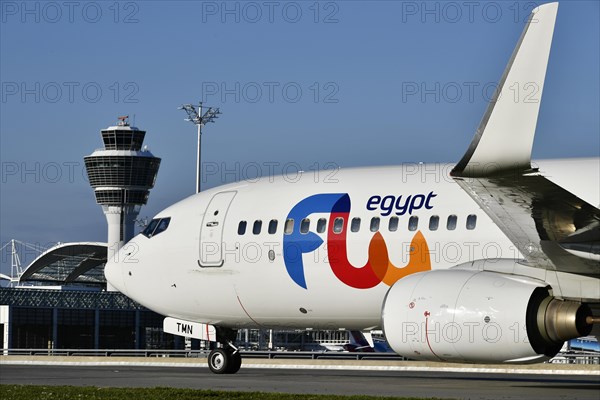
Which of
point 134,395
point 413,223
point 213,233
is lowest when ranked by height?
point 134,395

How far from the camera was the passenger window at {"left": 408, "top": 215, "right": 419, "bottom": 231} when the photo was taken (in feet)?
64.8

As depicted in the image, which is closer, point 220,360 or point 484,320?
point 484,320

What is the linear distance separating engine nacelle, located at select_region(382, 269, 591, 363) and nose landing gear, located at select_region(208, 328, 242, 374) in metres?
7.65

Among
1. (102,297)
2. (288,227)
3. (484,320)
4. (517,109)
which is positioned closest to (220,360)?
(288,227)

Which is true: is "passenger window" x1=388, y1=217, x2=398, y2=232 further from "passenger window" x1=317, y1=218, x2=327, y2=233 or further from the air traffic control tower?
the air traffic control tower

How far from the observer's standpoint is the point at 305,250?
21.2m

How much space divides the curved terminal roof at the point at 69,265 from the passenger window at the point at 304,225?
103 metres

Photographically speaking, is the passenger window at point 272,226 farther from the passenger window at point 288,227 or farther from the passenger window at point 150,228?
the passenger window at point 150,228

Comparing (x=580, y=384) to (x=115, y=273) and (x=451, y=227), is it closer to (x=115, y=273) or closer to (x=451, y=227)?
(x=451, y=227)

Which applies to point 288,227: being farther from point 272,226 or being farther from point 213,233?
Answer: point 213,233

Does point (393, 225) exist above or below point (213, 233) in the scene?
above

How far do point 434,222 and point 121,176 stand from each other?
349 ft

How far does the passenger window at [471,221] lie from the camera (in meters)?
19.2

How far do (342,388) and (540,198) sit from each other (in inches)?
274
